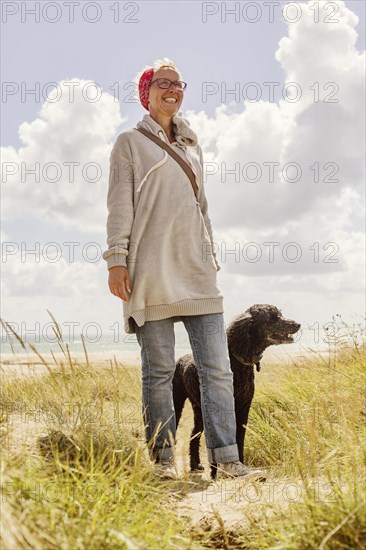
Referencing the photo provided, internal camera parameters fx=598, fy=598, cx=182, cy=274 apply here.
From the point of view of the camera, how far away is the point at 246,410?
4.25 metres

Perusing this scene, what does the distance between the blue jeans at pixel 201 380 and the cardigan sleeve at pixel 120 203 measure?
1.58 feet

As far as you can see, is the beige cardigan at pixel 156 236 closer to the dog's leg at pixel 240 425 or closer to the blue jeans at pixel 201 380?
the blue jeans at pixel 201 380

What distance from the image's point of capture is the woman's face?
3.94 m

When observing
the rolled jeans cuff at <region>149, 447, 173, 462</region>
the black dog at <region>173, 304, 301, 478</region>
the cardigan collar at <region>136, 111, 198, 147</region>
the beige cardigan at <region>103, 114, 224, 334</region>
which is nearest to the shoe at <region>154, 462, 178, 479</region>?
the rolled jeans cuff at <region>149, 447, 173, 462</region>

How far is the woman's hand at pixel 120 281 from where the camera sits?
12.0ft

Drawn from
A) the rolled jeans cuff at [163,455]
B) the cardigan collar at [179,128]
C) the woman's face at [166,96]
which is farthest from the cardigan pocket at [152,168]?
the rolled jeans cuff at [163,455]

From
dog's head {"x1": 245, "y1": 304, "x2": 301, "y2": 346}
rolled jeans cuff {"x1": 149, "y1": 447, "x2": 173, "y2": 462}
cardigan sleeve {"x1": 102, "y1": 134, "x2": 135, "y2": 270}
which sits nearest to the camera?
rolled jeans cuff {"x1": 149, "y1": 447, "x2": 173, "y2": 462}

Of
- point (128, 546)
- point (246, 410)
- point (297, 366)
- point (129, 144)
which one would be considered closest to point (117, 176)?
point (129, 144)

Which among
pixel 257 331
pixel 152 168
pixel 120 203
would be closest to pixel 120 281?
pixel 120 203

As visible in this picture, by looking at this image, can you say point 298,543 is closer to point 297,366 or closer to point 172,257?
point 172,257

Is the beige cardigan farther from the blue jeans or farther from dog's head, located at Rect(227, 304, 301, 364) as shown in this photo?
dog's head, located at Rect(227, 304, 301, 364)

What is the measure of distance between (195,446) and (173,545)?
2.58m

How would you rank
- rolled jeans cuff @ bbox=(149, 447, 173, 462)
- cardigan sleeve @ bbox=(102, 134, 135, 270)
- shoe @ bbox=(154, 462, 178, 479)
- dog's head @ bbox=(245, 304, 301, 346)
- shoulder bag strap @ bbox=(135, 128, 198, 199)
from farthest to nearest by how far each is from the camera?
dog's head @ bbox=(245, 304, 301, 346) → shoulder bag strap @ bbox=(135, 128, 198, 199) → cardigan sleeve @ bbox=(102, 134, 135, 270) → rolled jeans cuff @ bbox=(149, 447, 173, 462) → shoe @ bbox=(154, 462, 178, 479)

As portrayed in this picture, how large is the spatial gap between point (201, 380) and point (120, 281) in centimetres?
82
